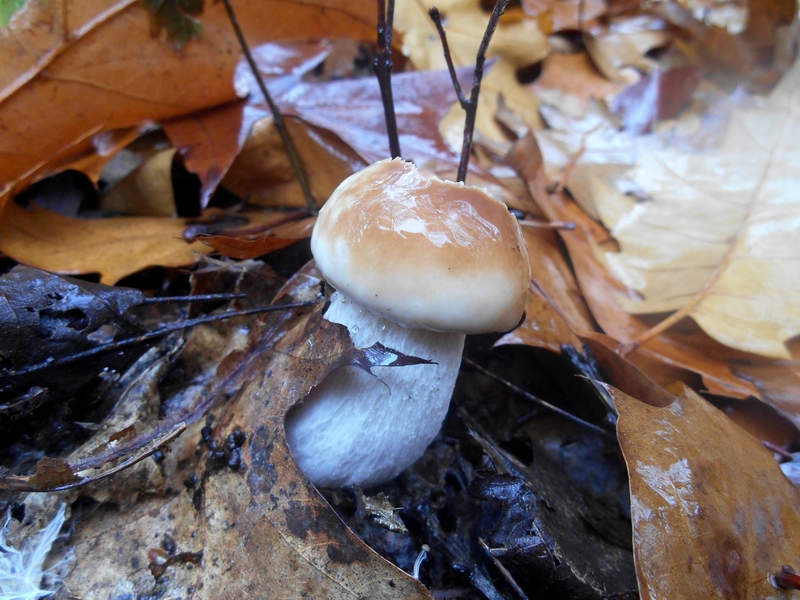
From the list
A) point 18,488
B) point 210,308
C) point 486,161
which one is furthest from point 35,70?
point 486,161

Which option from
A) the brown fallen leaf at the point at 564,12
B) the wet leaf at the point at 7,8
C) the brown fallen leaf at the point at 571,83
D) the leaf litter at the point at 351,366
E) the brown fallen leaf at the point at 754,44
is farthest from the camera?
the brown fallen leaf at the point at 754,44

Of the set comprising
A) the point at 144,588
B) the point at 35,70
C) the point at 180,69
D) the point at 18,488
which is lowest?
the point at 144,588

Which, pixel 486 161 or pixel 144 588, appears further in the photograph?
pixel 486 161

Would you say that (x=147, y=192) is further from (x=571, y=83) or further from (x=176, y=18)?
(x=571, y=83)

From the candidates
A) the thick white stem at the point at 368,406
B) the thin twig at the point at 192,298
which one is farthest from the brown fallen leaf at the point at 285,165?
the thick white stem at the point at 368,406

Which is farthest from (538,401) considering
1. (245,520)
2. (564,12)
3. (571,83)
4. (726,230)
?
(564,12)

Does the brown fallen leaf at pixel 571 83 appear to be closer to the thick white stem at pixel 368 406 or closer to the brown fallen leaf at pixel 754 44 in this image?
the brown fallen leaf at pixel 754 44

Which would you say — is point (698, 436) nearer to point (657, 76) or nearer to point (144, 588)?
point (144, 588)
